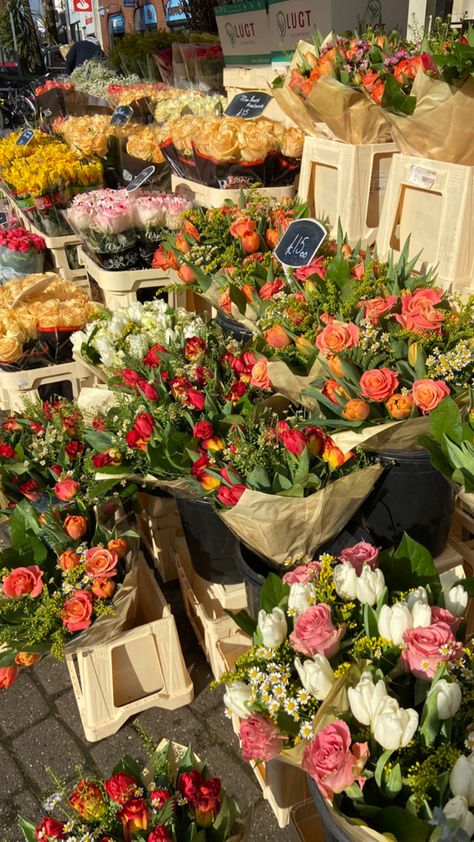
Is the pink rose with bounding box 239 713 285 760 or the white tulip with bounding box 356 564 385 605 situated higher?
the white tulip with bounding box 356 564 385 605

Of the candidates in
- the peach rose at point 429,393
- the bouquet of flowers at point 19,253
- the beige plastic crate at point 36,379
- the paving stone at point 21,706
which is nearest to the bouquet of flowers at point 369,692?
the peach rose at point 429,393

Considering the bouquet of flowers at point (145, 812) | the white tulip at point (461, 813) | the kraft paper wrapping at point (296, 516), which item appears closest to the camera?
the white tulip at point (461, 813)

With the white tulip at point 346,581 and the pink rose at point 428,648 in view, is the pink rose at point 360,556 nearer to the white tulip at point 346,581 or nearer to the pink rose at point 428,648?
the white tulip at point 346,581

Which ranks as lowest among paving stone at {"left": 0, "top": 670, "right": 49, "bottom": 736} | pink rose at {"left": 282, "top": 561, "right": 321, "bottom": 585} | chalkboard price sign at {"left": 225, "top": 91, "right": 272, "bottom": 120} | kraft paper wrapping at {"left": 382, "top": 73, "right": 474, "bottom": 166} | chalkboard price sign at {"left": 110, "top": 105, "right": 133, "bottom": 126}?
paving stone at {"left": 0, "top": 670, "right": 49, "bottom": 736}

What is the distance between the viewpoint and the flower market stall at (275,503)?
1.07m

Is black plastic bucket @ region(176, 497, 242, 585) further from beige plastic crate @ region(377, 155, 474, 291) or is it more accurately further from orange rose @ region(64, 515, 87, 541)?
beige plastic crate @ region(377, 155, 474, 291)

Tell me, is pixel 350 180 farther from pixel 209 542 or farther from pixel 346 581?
pixel 346 581

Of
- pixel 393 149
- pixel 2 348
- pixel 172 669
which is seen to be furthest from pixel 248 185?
pixel 172 669

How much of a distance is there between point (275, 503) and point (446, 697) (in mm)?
556

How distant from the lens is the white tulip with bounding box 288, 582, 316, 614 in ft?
3.89

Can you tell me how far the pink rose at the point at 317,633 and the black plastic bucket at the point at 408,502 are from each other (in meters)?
0.59

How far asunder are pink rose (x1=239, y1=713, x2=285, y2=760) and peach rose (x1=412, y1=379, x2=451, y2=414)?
767mm

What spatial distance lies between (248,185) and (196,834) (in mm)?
2644

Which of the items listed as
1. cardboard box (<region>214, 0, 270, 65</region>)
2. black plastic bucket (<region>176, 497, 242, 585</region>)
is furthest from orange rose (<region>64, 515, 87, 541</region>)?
cardboard box (<region>214, 0, 270, 65</region>)
